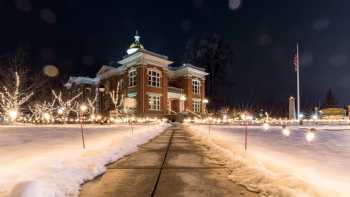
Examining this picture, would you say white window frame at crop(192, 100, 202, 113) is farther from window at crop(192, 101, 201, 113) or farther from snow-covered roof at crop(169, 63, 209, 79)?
snow-covered roof at crop(169, 63, 209, 79)

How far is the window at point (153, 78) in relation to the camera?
141ft

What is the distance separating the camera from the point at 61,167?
7.29 m

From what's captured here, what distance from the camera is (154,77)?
Answer: 43750 millimetres

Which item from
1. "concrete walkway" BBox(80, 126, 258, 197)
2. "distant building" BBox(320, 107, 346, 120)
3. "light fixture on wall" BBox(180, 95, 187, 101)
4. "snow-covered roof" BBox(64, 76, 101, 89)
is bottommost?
"concrete walkway" BBox(80, 126, 258, 197)

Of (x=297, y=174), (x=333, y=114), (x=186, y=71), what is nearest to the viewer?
(x=297, y=174)

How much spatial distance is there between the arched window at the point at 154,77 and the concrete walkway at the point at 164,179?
33.4m

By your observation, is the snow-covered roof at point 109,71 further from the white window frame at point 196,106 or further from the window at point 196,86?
the white window frame at point 196,106

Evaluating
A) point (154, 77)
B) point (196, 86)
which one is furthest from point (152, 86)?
point (196, 86)

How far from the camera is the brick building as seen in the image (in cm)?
4150

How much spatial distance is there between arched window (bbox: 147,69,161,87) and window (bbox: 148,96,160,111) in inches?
82.7

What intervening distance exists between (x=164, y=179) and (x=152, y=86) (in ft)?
120

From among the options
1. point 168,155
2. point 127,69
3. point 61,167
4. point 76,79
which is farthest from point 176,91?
point 61,167

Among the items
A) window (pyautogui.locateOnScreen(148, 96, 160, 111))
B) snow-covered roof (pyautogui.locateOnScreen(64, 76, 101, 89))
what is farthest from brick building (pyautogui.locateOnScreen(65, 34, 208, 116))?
snow-covered roof (pyautogui.locateOnScreen(64, 76, 101, 89))

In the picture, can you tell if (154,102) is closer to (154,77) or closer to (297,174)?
(154,77)
